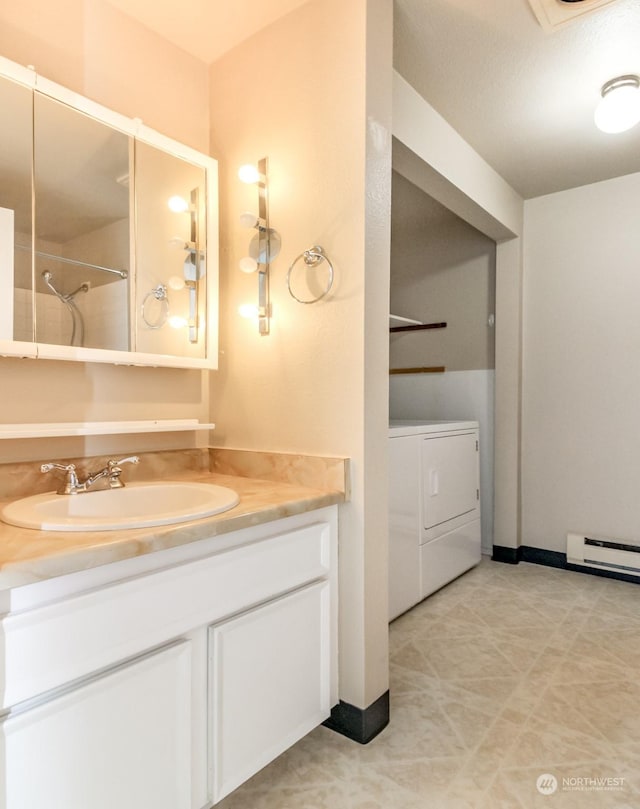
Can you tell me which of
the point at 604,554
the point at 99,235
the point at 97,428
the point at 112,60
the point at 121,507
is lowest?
the point at 604,554

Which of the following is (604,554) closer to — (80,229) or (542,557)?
(542,557)

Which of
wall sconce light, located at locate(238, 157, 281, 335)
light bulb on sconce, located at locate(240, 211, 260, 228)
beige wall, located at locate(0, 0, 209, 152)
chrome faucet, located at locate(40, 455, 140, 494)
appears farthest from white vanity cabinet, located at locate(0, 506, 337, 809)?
beige wall, located at locate(0, 0, 209, 152)

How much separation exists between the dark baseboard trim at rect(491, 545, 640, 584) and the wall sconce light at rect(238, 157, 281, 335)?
226cm

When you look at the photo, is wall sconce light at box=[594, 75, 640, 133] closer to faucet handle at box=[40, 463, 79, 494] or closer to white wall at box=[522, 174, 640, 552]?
white wall at box=[522, 174, 640, 552]

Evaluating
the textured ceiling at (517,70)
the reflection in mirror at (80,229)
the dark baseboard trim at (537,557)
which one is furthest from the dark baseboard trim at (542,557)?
the reflection in mirror at (80,229)

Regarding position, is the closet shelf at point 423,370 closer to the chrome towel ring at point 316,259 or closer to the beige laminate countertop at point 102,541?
the chrome towel ring at point 316,259

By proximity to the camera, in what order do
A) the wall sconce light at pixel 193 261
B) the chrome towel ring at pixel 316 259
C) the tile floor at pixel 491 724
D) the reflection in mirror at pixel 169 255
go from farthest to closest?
the wall sconce light at pixel 193 261
the reflection in mirror at pixel 169 255
the chrome towel ring at pixel 316 259
the tile floor at pixel 491 724

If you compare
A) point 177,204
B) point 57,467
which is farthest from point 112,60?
point 57,467

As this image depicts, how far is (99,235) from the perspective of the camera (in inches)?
59.5

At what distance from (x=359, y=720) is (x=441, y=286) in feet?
8.78

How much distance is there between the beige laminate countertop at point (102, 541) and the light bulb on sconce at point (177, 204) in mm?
1054

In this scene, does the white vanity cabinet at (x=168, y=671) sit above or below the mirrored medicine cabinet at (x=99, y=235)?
below

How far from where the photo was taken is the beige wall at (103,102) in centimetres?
138
